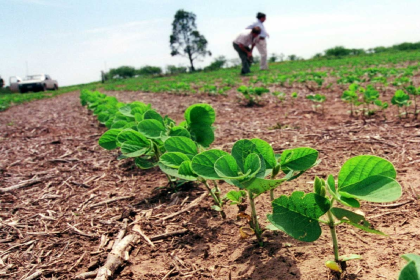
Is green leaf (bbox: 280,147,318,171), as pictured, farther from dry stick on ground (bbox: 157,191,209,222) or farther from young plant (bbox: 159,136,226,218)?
dry stick on ground (bbox: 157,191,209,222)

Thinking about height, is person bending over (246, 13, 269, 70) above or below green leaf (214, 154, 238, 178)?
above

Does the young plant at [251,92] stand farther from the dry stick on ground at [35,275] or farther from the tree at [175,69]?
the tree at [175,69]

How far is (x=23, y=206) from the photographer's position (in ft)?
6.69

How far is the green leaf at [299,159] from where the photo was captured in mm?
1088

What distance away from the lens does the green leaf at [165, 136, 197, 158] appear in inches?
55.3

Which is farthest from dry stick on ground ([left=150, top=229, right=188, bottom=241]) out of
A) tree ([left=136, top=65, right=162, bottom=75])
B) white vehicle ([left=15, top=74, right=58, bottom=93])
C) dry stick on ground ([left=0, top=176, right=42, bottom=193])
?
tree ([left=136, top=65, right=162, bottom=75])

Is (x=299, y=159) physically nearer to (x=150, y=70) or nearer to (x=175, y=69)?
(x=175, y=69)

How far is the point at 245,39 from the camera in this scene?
1451cm

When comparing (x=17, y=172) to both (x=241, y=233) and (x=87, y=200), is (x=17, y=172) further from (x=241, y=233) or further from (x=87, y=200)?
(x=241, y=233)

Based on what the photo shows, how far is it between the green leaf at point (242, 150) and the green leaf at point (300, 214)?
183 mm

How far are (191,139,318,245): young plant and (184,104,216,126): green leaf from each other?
0.67 m

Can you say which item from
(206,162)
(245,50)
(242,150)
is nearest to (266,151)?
(242,150)

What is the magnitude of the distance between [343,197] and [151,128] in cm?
113

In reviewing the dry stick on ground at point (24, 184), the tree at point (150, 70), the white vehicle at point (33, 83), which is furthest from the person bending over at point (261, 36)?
the tree at point (150, 70)
